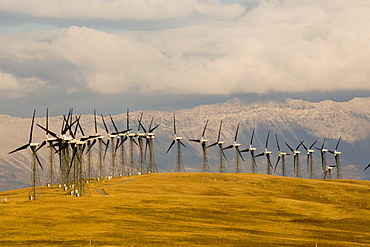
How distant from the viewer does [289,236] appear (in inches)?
5261

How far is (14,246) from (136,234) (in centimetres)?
2680

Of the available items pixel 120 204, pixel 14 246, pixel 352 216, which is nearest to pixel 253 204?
pixel 352 216

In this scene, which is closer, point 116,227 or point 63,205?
point 116,227

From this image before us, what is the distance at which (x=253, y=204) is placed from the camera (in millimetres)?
176625

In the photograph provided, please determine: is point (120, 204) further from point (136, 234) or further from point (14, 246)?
point (14, 246)

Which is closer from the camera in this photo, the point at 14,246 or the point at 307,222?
the point at 14,246

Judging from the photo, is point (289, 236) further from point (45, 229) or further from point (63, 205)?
point (63, 205)

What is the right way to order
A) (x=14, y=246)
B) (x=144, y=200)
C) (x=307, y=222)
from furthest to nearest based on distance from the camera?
(x=144, y=200) < (x=307, y=222) < (x=14, y=246)

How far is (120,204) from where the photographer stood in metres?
166

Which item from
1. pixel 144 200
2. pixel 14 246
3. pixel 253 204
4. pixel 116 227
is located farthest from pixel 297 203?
pixel 14 246


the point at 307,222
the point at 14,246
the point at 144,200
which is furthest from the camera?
the point at 144,200

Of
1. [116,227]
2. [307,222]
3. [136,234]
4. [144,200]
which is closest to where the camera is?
[136,234]

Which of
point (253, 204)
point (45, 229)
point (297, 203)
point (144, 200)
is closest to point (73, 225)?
point (45, 229)

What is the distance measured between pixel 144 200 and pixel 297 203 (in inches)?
1907
